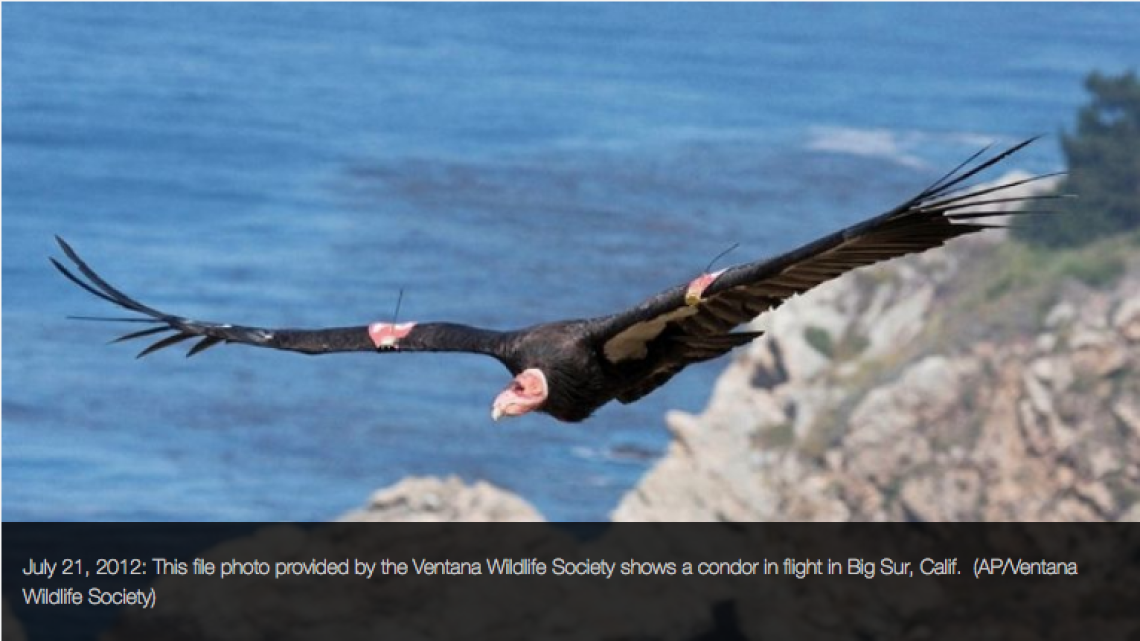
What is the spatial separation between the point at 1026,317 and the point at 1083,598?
29.5 ft

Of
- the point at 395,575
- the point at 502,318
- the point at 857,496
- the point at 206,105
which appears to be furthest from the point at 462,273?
the point at 395,575

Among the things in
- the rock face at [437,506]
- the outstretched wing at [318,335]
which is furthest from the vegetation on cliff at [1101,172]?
the outstretched wing at [318,335]

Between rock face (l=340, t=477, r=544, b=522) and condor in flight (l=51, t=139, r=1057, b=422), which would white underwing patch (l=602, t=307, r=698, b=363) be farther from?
rock face (l=340, t=477, r=544, b=522)

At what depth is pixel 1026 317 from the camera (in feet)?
187

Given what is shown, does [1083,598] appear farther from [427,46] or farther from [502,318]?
[427,46]

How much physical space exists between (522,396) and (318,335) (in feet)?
6.59

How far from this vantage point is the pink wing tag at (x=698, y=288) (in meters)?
17.1

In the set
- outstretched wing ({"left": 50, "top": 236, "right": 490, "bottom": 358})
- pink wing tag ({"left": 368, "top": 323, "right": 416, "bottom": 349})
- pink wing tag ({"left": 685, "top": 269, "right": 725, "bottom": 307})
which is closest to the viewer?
pink wing tag ({"left": 685, "top": 269, "right": 725, "bottom": 307})

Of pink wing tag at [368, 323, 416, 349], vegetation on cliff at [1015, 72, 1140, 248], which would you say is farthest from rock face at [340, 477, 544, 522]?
pink wing tag at [368, 323, 416, 349]

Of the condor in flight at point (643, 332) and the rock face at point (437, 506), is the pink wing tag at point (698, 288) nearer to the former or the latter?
the condor in flight at point (643, 332)

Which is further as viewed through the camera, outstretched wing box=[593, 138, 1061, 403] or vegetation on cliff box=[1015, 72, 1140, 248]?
vegetation on cliff box=[1015, 72, 1140, 248]

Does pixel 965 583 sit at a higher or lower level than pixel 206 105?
lower

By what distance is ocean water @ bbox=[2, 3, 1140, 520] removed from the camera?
66750 mm
